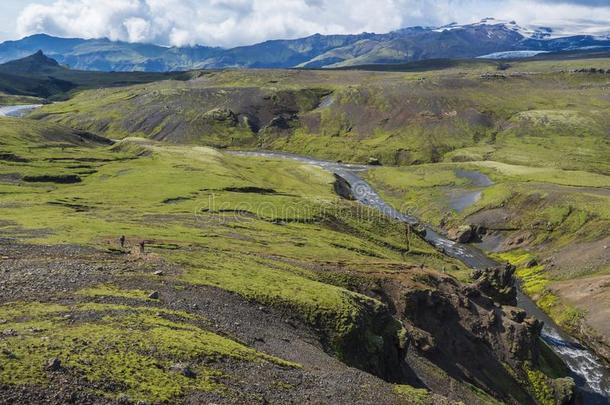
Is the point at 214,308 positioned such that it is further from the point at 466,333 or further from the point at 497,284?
the point at 497,284

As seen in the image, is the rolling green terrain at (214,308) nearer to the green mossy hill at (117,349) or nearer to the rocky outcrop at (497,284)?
the green mossy hill at (117,349)

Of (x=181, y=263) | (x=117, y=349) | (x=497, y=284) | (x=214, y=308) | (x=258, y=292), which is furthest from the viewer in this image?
(x=497, y=284)

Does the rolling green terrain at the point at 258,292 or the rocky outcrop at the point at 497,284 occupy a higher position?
the rolling green terrain at the point at 258,292

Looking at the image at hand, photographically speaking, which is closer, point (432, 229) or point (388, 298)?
point (388, 298)

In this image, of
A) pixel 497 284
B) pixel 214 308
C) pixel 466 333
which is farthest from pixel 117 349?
pixel 497 284

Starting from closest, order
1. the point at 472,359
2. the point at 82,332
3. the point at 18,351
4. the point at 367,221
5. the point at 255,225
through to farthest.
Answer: the point at 18,351
the point at 82,332
the point at 472,359
the point at 255,225
the point at 367,221

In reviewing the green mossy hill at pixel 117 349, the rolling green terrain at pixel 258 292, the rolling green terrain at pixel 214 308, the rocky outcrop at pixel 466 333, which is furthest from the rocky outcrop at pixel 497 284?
the green mossy hill at pixel 117 349

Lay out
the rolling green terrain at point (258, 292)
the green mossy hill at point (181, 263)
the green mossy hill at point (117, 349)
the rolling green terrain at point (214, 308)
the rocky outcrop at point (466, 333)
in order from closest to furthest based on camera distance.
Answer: the green mossy hill at point (117, 349), the rolling green terrain at point (214, 308), the green mossy hill at point (181, 263), the rolling green terrain at point (258, 292), the rocky outcrop at point (466, 333)

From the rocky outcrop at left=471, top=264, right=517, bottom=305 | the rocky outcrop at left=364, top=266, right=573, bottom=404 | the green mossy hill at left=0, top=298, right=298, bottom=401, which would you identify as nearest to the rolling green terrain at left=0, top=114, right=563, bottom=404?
the green mossy hill at left=0, top=298, right=298, bottom=401

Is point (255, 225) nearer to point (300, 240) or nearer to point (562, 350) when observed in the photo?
point (300, 240)

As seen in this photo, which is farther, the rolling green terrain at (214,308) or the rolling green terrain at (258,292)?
the rolling green terrain at (258,292)

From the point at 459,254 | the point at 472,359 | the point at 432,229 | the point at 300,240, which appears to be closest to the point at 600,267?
the point at 459,254
